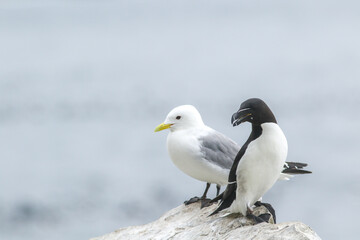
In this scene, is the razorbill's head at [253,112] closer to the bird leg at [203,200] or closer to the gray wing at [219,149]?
the gray wing at [219,149]

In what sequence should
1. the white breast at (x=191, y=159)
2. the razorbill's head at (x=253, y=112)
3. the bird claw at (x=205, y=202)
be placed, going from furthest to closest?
the bird claw at (x=205, y=202), the white breast at (x=191, y=159), the razorbill's head at (x=253, y=112)

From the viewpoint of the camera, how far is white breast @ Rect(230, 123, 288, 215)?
24.4 feet

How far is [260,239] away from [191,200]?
1836mm

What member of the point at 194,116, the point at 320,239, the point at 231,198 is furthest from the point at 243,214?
the point at 194,116

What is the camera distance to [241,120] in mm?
7414

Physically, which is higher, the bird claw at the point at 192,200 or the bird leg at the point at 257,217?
the bird claw at the point at 192,200

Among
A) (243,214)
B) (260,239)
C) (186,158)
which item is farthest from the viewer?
(186,158)

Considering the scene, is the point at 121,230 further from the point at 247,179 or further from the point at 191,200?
the point at 247,179

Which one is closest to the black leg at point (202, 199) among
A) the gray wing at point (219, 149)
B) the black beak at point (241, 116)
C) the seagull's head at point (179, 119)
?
the gray wing at point (219, 149)

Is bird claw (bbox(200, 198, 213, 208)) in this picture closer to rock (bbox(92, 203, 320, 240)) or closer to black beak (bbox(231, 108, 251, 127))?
rock (bbox(92, 203, 320, 240))

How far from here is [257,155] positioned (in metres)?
7.48

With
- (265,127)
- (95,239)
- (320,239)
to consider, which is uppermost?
(265,127)

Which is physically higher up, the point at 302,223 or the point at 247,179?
the point at 247,179

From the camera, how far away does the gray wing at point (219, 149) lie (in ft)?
28.4
